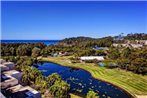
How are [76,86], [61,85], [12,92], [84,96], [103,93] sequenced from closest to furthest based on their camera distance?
[12,92] → [61,85] → [84,96] → [103,93] → [76,86]

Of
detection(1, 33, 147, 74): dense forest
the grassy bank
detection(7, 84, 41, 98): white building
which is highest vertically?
detection(1, 33, 147, 74): dense forest

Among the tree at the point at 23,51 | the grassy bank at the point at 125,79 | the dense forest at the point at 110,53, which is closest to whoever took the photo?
the grassy bank at the point at 125,79

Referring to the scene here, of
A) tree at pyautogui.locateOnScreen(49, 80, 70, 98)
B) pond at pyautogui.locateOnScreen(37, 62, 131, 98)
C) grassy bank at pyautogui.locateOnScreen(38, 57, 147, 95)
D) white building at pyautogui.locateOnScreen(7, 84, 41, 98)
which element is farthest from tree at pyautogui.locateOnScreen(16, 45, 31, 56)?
tree at pyautogui.locateOnScreen(49, 80, 70, 98)

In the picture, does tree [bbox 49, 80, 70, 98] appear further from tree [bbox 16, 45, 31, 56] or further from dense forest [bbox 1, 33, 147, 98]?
tree [bbox 16, 45, 31, 56]

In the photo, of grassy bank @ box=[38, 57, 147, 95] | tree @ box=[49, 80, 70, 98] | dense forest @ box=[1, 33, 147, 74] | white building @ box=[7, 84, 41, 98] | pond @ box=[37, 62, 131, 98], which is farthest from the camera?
dense forest @ box=[1, 33, 147, 74]

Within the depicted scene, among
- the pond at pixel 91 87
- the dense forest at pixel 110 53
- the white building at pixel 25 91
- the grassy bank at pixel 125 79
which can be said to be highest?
the dense forest at pixel 110 53

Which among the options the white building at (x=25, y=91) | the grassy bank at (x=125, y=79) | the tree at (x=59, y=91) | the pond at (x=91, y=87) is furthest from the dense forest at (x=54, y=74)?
the pond at (x=91, y=87)

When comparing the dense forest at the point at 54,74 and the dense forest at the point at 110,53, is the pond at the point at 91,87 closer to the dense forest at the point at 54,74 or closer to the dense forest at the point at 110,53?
the dense forest at the point at 54,74

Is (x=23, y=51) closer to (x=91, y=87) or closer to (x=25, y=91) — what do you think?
(x=91, y=87)

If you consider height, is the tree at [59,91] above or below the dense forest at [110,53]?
below

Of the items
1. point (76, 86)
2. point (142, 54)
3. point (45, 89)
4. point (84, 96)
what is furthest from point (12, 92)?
point (142, 54)

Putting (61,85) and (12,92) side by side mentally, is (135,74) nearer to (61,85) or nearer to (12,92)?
(61,85)
